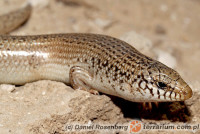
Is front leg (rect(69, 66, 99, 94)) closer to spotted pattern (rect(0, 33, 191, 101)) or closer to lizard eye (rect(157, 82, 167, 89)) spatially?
spotted pattern (rect(0, 33, 191, 101))

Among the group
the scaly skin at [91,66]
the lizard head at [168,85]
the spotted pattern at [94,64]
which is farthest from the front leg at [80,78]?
the lizard head at [168,85]

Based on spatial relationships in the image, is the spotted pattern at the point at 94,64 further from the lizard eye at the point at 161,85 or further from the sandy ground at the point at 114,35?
the sandy ground at the point at 114,35

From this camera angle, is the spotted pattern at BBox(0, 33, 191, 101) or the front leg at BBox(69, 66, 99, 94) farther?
the front leg at BBox(69, 66, 99, 94)

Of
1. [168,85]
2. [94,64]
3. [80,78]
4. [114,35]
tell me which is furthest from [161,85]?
[114,35]

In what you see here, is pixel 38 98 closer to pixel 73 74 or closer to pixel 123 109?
pixel 73 74

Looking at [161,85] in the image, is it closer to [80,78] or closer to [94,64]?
[94,64]

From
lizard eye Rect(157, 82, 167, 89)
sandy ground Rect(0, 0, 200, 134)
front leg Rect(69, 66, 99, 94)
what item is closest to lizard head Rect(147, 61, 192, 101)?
lizard eye Rect(157, 82, 167, 89)

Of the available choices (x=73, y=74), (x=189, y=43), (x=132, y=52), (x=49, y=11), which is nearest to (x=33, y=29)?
(x=49, y=11)
